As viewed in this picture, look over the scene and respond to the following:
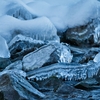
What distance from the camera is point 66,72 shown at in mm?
3967

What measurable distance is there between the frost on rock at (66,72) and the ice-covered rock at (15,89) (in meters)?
0.64

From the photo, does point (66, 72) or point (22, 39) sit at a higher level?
point (22, 39)

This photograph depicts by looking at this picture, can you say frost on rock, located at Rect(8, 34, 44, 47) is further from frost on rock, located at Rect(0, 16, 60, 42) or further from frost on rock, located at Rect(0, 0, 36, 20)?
frost on rock, located at Rect(0, 0, 36, 20)

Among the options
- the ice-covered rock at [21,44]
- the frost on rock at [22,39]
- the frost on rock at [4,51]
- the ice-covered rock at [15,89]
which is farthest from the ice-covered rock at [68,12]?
the ice-covered rock at [15,89]

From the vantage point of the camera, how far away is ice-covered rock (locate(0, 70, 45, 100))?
9.77 ft

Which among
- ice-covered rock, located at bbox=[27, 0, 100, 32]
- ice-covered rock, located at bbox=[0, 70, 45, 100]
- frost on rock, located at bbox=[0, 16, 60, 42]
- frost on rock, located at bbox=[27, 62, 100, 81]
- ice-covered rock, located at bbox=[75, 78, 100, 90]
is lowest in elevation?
ice-covered rock, located at bbox=[75, 78, 100, 90]

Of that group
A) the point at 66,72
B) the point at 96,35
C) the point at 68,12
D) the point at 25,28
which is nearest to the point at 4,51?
the point at 25,28

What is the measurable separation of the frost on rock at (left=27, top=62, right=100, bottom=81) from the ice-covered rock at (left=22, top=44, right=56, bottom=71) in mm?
119

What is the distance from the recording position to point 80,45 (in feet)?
20.4

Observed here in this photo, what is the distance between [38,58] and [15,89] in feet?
3.96

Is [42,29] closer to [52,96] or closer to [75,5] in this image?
[75,5]

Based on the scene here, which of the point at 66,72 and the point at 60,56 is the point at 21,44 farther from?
the point at 66,72

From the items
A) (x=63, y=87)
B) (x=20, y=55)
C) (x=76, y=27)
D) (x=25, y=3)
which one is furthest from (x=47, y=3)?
(x=63, y=87)

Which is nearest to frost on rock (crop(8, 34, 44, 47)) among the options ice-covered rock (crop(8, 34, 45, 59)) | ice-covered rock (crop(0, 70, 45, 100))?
ice-covered rock (crop(8, 34, 45, 59))
